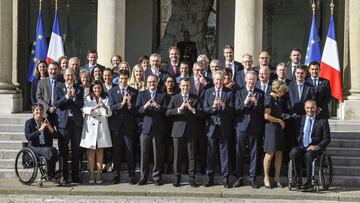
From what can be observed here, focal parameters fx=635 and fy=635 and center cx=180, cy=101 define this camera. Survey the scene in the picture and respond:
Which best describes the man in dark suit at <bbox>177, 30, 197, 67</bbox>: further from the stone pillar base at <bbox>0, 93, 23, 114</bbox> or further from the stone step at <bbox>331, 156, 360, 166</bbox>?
the stone step at <bbox>331, 156, 360, 166</bbox>

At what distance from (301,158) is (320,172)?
1.50 feet

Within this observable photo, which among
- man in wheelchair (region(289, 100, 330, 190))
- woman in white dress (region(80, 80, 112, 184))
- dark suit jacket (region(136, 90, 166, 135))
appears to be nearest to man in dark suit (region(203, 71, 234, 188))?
dark suit jacket (region(136, 90, 166, 135))

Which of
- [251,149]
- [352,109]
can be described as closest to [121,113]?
[251,149]

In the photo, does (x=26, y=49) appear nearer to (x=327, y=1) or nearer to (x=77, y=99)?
(x=77, y=99)

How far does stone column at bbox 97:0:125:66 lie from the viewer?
14820mm

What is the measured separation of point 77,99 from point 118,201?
85.2 inches

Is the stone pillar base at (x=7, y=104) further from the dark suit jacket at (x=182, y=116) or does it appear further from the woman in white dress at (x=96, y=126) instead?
the dark suit jacket at (x=182, y=116)

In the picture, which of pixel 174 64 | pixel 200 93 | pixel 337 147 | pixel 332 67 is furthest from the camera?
pixel 332 67

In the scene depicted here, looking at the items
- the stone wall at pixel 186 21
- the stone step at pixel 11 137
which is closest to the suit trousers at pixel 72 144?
the stone step at pixel 11 137

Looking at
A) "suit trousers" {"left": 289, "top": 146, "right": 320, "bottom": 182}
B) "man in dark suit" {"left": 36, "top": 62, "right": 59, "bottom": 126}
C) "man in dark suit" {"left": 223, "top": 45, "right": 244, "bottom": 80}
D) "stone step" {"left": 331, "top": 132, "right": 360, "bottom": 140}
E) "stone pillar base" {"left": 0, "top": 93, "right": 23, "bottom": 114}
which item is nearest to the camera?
"suit trousers" {"left": 289, "top": 146, "right": 320, "bottom": 182}

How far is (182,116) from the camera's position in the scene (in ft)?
38.1

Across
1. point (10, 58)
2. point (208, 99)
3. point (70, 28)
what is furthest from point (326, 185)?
point (70, 28)

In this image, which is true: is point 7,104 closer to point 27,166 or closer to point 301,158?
point 27,166

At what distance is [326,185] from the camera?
1124 centimetres
